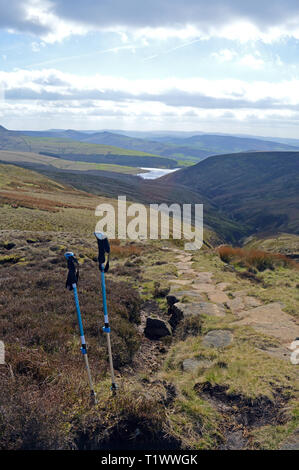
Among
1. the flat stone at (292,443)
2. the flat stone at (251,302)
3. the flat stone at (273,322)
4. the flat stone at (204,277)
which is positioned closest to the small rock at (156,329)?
the flat stone at (273,322)

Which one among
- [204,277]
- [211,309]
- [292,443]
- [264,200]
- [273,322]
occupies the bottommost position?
[264,200]

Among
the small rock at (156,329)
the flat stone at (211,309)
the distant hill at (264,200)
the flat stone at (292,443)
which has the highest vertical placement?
the flat stone at (292,443)

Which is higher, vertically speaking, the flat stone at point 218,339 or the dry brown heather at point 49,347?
the dry brown heather at point 49,347

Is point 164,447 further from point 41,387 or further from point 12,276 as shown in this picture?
point 12,276

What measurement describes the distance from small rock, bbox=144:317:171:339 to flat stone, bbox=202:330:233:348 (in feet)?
4.71

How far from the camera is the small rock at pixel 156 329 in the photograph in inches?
396

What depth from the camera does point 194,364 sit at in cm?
762

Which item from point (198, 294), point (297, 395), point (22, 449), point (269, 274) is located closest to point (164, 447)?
point (22, 449)

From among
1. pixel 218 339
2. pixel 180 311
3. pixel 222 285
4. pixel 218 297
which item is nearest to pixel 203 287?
pixel 222 285

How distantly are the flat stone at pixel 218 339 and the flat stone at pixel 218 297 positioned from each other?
106 inches

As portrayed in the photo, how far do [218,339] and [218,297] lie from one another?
12.1 feet

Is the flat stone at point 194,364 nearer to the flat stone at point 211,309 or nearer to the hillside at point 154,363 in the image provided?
the hillside at point 154,363

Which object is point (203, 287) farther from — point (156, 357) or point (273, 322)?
point (156, 357)

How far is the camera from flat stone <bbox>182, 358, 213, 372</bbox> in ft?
24.4
